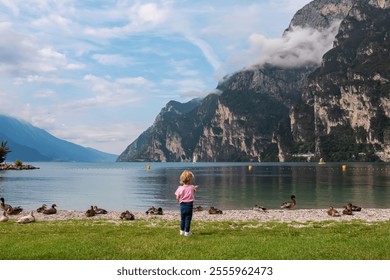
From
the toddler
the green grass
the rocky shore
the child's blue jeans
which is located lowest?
the rocky shore

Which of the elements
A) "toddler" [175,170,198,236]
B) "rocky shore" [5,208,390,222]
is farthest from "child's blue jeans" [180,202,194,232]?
"rocky shore" [5,208,390,222]

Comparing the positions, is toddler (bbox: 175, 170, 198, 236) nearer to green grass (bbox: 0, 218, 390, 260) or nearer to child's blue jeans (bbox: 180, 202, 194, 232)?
child's blue jeans (bbox: 180, 202, 194, 232)

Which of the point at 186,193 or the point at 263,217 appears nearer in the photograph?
the point at 186,193

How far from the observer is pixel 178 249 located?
Answer: 1523cm

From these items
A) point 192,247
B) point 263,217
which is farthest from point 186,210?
point 263,217

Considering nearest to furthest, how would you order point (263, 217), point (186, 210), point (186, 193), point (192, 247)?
point (192, 247) < point (186, 193) < point (186, 210) < point (263, 217)

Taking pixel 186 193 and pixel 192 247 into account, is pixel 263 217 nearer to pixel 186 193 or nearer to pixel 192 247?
pixel 186 193

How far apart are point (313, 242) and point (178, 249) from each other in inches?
207

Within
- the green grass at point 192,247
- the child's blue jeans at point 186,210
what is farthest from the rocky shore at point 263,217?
the child's blue jeans at point 186,210

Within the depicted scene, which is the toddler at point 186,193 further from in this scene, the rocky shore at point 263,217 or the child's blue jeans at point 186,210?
the rocky shore at point 263,217

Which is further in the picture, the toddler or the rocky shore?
the rocky shore

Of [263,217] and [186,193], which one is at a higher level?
[186,193]
